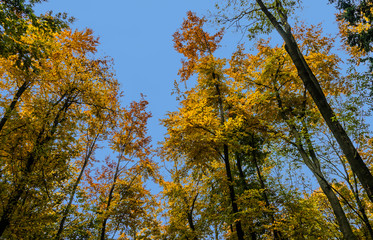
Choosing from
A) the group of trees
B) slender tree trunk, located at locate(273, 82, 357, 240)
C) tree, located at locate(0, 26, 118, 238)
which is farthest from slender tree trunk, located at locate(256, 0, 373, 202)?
tree, located at locate(0, 26, 118, 238)

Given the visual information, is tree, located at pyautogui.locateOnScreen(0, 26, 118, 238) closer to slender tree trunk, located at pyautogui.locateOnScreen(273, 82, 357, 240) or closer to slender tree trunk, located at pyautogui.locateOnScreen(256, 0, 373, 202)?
slender tree trunk, located at pyautogui.locateOnScreen(256, 0, 373, 202)

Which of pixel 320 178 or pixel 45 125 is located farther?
pixel 320 178

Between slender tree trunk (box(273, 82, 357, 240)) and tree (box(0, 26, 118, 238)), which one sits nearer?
tree (box(0, 26, 118, 238))

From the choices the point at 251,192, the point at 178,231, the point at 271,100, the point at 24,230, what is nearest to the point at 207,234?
the point at 178,231

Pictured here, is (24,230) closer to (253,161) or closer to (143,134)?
(143,134)

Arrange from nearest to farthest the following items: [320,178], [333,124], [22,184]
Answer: [333,124] < [22,184] < [320,178]

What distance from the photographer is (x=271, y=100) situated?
10.3 metres

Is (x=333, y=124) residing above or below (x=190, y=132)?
below

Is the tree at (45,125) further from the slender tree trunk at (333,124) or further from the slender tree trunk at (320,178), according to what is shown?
the slender tree trunk at (320,178)

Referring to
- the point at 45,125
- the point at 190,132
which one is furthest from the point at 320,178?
the point at 45,125

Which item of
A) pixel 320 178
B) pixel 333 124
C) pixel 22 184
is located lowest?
pixel 333 124

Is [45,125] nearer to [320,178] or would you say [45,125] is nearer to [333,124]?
[333,124]

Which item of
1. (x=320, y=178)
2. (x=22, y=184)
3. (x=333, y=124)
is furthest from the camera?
(x=320, y=178)

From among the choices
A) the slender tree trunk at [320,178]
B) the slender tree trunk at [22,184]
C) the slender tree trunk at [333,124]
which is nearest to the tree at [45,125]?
the slender tree trunk at [22,184]
